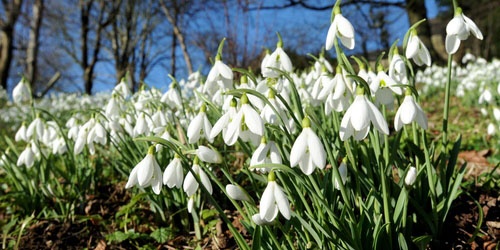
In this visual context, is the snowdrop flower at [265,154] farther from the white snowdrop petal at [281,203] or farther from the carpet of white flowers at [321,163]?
the white snowdrop petal at [281,203]

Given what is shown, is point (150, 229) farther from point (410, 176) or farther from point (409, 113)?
point (409, 113)

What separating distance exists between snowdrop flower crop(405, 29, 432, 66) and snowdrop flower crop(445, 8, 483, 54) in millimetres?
85

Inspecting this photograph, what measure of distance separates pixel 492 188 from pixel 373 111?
4.21ft

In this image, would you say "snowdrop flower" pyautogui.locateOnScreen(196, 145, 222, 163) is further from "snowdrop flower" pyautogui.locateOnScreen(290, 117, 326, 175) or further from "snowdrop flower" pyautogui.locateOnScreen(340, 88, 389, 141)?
"snowdrop flower" pyautogui.locateOnScreen(340, 88, 389, 141)

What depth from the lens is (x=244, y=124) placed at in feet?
3.88

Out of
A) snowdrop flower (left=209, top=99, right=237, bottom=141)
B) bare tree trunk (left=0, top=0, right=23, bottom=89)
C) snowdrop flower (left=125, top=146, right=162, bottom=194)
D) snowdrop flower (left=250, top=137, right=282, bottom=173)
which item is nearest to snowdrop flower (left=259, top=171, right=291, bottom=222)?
snowdrop flower (left=250, top=137, right=282, bottom=173)

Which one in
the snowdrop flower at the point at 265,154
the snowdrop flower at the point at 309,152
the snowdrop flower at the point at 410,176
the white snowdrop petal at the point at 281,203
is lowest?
the snowdrop flower at the point at 410,176

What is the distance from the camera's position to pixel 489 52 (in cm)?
2550

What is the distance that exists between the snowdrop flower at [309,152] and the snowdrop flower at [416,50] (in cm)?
57

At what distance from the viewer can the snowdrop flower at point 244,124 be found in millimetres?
1075

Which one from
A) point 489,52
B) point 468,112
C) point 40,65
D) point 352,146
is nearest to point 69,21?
point 40,65

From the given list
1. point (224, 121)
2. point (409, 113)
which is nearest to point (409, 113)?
point (409, 113)

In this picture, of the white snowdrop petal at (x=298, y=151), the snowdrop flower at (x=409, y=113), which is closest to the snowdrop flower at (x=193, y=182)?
the white snowdrop petal at (x=298, y=151)

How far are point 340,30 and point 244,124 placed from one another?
43cm
